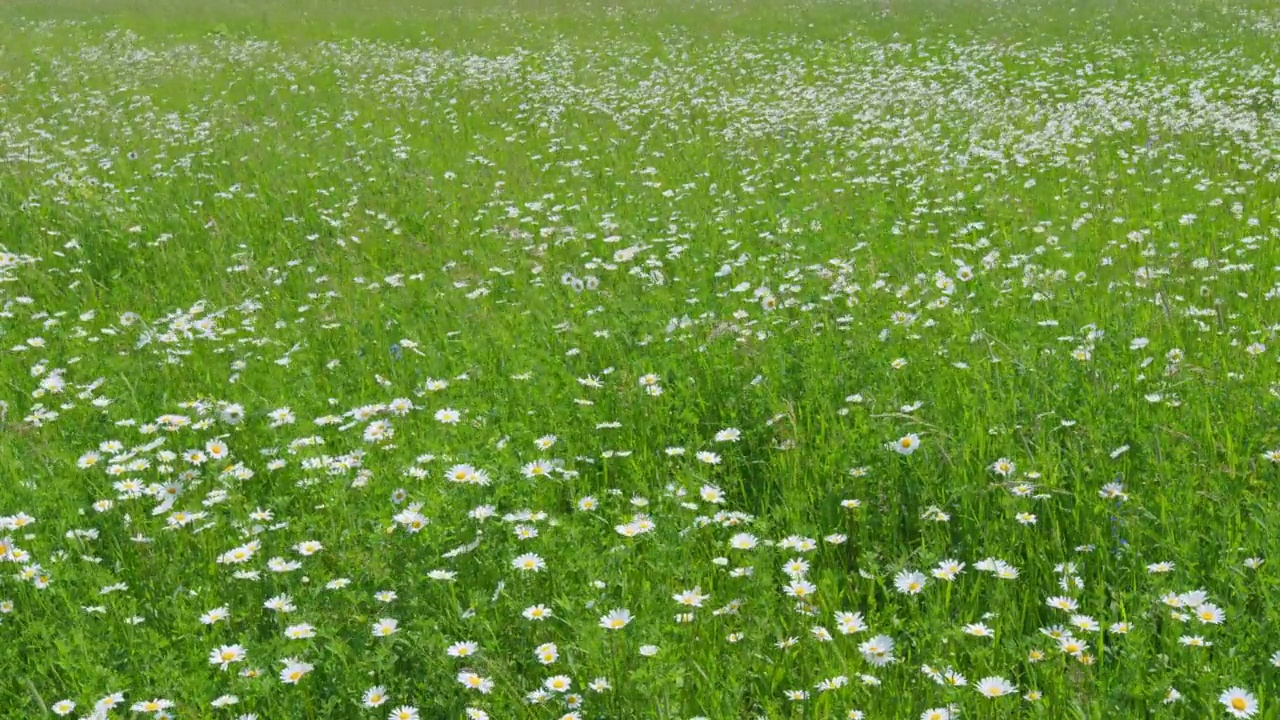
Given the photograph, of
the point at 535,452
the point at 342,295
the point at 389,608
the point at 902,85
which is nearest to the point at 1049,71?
the point at 902,85

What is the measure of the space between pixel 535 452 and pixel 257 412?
4.21 feet

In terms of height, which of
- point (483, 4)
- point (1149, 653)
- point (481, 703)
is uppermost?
point (483, 4)

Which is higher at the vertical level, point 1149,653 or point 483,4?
point 483,4

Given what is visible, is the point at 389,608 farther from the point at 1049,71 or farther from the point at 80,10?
the point at 80,10

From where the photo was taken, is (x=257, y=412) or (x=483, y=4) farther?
(x=483, y=4)

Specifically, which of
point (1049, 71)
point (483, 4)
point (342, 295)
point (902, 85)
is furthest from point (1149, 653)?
point (483, 4)

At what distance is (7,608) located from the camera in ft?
10.7

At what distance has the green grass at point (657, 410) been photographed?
9.32 feet

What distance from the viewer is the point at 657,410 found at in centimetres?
436

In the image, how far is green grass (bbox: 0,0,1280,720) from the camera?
2.84 m

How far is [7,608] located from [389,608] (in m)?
1.26

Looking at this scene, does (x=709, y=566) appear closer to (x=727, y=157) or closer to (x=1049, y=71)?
(x=727, y=157)

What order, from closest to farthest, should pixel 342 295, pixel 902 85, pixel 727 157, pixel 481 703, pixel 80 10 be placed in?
1. pixel 481 703
2. pixel 342 295
3. pixel 727 157
4. pixel 902 85
5. pixel 80 10

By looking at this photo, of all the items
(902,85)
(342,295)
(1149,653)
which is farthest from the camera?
(902,85)
